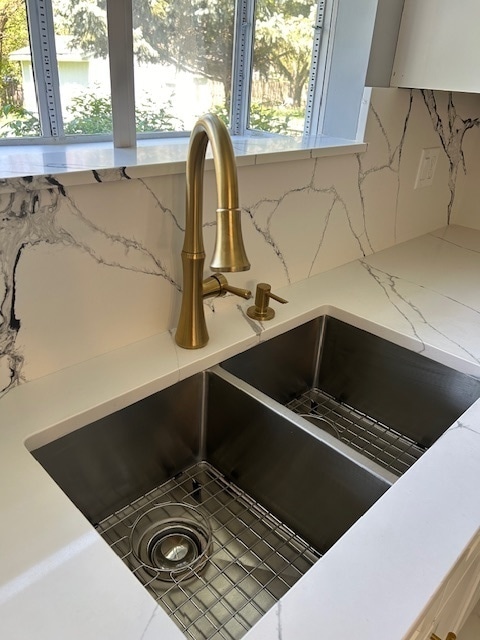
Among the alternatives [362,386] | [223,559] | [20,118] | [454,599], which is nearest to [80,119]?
[20,118]

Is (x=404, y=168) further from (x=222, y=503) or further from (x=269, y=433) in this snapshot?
(x=222, y=503)

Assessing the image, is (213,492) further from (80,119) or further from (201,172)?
(80,119)

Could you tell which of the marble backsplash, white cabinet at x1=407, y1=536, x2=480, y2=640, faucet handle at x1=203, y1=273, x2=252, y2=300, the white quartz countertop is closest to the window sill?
the marble backsplash

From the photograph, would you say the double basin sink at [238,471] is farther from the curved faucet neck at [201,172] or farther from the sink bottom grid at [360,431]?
the curved faucet neck at [201,172]

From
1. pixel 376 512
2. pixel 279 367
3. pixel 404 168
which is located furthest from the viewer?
pixel 404 168

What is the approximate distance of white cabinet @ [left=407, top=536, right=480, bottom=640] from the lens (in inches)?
24.4

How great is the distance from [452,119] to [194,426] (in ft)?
4.22

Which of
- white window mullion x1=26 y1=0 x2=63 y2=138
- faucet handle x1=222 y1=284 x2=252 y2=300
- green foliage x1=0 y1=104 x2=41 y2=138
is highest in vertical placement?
white window mullion x1=26 y1=0 x2=63 y2=138

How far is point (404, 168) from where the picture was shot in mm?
1481

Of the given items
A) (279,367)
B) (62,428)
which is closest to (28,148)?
(62,428)

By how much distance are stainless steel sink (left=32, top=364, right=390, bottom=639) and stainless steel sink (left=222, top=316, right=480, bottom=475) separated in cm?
16

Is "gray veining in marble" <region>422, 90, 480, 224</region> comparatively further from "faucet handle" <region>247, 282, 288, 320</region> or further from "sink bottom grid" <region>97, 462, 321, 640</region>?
"sink bottom grid" <region>97, 462, 321, 640</region>

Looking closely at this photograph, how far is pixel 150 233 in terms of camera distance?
3.04 ft

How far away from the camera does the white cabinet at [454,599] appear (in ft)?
2.04
